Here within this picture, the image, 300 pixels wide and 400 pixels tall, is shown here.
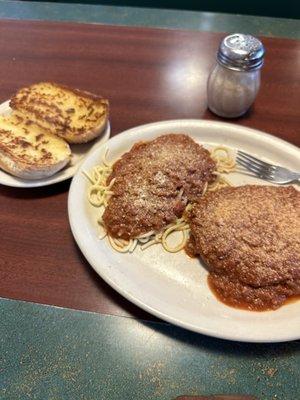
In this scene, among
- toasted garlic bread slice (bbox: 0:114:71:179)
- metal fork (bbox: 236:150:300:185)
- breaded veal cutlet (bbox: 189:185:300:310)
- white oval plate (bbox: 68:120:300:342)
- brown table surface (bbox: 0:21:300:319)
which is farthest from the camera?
metal fork (bbox: 236:150:300:185)

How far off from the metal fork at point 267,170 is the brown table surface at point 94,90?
1.14 feet

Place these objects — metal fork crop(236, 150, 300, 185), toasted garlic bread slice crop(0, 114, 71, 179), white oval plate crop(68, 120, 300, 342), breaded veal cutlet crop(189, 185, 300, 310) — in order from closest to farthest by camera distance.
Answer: white oval plate crop(68, 120, 300, 342) < breaded veal cutlet crop(189, 185, 300, 310) < toasted garlic bread slice crop(0, 114, 71, 179) < metal fork crop(236, 150, 300, 185)

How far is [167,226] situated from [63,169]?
67cm

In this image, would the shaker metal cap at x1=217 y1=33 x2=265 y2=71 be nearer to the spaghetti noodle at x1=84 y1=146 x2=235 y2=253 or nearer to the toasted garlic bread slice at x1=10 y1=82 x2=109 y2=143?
the spaghetti noodle at x1=84 y1=146 x2=235 y2=253

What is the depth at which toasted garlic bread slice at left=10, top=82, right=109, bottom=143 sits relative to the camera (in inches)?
85.3

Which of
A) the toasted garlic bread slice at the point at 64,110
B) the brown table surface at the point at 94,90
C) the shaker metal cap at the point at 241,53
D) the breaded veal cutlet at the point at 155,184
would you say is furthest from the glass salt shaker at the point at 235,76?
the toasted garlic bread slice at the point at 64,110

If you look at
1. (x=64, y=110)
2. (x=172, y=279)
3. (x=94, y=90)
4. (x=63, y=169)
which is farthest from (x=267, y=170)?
(x=94, y=90)

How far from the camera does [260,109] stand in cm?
254

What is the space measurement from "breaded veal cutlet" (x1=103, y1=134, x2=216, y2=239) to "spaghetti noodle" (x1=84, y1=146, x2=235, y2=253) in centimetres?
3

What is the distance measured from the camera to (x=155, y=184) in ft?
6.13

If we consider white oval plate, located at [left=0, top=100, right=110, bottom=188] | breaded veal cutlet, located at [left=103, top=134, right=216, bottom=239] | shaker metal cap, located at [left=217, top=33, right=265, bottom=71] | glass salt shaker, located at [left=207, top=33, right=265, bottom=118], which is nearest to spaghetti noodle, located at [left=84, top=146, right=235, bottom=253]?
breaded veal cutlet, located at [left=103, top=134, right=216, bottom=239]

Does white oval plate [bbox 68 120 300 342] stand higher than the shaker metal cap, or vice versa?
the shaker metal cap

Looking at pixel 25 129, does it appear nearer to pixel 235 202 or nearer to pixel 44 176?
pixel 44 176

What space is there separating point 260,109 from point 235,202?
1028 millimetres
